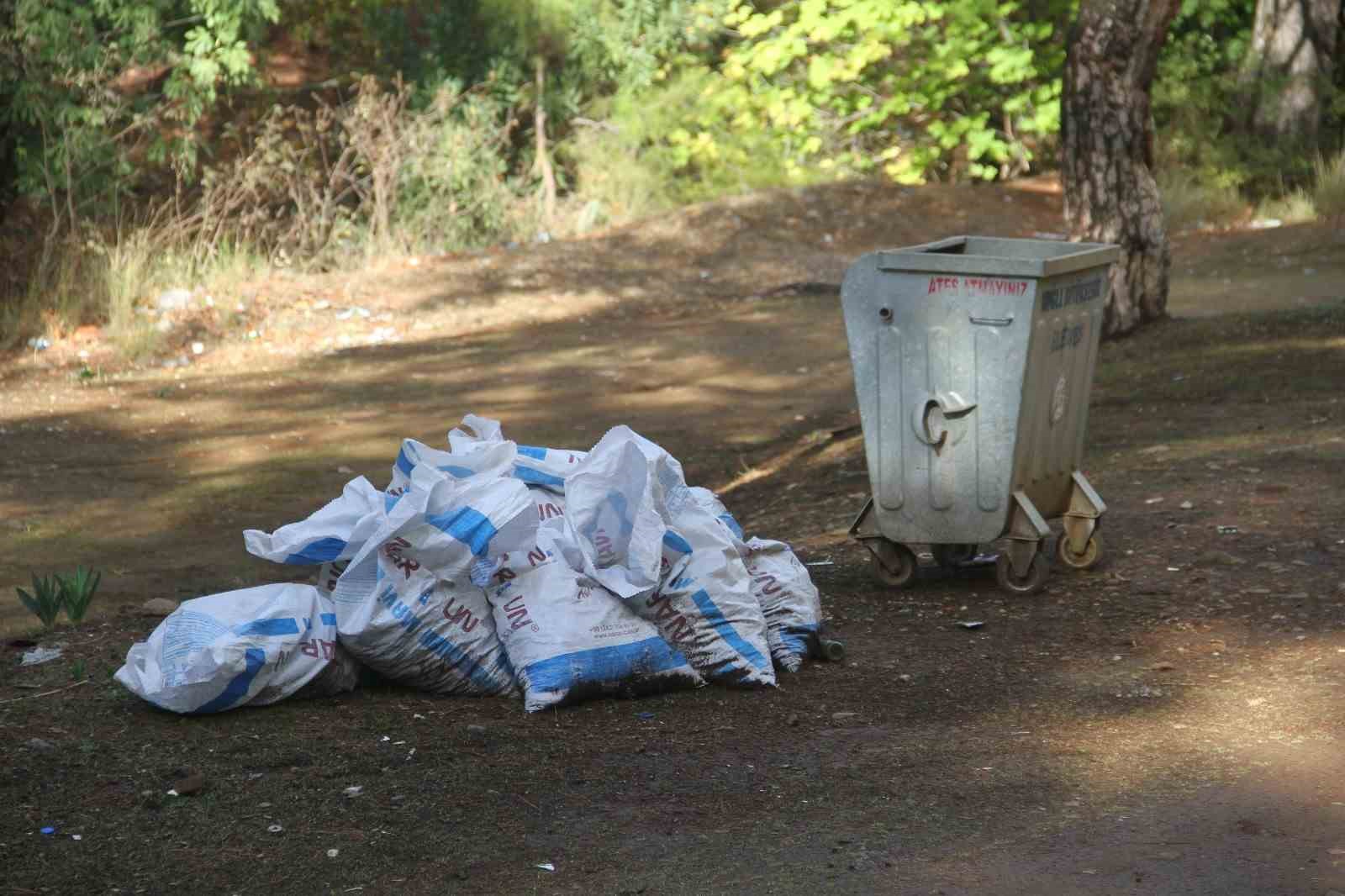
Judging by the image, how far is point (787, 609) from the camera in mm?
4719

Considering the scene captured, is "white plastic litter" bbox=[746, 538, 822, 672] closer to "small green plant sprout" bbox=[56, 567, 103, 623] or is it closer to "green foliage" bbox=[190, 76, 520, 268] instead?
"small green plant sprout" bbox=[56, 567, 103, 623]

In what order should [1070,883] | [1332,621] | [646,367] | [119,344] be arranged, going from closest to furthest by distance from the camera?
1. [1070,883]
2. [1332,621]
3. [646,367]
4. [119,344]

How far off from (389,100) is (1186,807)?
1422cm

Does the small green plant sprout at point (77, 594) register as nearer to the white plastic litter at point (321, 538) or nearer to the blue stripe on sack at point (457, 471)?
the white plastic litter at point (321, 538)

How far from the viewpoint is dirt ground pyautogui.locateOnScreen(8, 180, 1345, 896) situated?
3387mm

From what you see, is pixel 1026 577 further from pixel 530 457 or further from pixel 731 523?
pixel 530 457

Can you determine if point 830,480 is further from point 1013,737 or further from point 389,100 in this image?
point 389,100

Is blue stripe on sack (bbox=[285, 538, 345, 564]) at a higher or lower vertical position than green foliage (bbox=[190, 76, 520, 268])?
lower

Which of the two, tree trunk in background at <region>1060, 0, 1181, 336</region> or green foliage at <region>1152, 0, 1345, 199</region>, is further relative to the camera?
green foliage at <region>1152, 0, 1345, 199</region>

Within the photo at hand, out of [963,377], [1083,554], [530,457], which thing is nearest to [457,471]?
[530,457]

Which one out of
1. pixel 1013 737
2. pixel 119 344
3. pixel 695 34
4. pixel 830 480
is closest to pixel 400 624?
pixel 1013 737

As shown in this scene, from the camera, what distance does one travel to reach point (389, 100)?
16.5 m

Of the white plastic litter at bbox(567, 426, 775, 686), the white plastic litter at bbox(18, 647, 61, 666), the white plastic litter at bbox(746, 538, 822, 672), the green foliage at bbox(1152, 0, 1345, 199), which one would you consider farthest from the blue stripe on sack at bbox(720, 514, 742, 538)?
the green foliage at bbox(1152, 0, 1345, 199)

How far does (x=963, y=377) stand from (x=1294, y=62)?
45.4 ft
